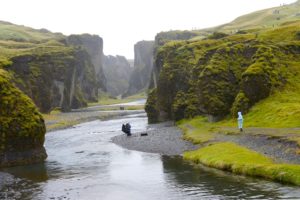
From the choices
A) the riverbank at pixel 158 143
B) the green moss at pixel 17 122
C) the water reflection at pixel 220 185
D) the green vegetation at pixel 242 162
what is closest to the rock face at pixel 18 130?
the green moss at pixel 17 122

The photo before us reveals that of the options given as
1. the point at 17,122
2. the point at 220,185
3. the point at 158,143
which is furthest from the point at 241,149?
the point at 17,122

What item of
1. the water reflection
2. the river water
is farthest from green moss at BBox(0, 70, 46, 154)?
the water reflection

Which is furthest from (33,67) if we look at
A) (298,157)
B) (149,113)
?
(298,157)

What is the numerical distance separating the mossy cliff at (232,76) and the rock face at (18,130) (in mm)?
35519

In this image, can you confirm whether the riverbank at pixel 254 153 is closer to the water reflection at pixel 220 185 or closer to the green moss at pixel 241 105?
the water reflection at pixel 220 185

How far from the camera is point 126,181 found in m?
44.1

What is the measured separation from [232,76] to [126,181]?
165 feet

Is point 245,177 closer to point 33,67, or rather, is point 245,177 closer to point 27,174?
point 27,174

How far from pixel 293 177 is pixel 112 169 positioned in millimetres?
23043

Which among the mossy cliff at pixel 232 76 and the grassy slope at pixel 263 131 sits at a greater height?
the mossy cliff at pixel 232 76

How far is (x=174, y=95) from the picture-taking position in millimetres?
116000

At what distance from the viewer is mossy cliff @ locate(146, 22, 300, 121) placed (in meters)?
79.7

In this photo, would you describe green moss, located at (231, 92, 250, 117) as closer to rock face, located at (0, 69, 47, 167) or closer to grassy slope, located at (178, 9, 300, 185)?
grassy slope, located at (178, 9, 300, 185)

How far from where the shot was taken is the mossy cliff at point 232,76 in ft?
261
